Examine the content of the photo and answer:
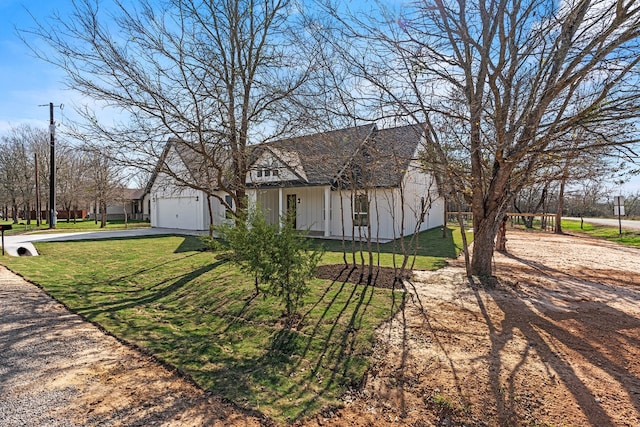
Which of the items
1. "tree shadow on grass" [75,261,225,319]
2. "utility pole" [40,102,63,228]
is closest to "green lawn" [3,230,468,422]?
"tree shadow on grass" [75,261,225,319]

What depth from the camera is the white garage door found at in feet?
68.6

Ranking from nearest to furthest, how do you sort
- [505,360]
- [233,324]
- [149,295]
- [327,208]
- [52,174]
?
[505,360] < [233,324] < [149,295] < [327,208] < [52,174]

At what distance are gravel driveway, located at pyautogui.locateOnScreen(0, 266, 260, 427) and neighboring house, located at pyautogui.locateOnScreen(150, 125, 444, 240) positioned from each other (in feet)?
8.55

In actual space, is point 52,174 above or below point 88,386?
above

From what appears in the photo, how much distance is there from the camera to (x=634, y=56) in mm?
4758

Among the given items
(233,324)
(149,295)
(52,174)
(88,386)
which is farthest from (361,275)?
A: (52,174)

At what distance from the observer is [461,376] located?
10.9 ft

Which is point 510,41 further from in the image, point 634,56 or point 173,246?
point 173,246

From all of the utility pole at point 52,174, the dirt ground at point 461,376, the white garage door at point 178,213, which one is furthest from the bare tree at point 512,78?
the utility pole at point 52,174

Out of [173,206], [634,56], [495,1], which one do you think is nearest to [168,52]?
[495,1]

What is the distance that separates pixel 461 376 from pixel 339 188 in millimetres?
5057

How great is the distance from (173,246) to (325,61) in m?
9.45

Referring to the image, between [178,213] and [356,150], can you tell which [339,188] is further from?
[178,213]

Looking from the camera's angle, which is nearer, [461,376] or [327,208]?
[461,376]
